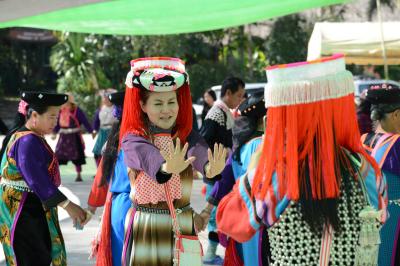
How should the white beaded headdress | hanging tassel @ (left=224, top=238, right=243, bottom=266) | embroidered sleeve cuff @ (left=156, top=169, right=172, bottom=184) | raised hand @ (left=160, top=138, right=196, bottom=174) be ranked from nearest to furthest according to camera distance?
raised hand @ (left=160, top=138, right=196, bottom=174) → embroidered sleeve cuff @ (left=156, top=169, right=172, bottom=184) → the white beaded headdress → hanging tassel @ (left=224, top=238, right=243, bottom=266)

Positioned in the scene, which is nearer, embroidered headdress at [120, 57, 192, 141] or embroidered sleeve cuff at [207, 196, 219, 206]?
embroidered headdress at [120, 57, 192, 141]

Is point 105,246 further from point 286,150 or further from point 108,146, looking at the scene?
point 286,150

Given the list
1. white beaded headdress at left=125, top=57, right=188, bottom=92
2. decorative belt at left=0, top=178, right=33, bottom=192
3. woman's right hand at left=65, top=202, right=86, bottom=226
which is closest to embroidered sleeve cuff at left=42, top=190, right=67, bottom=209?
woman's right hand at left=65, top=202, right=86, bottom=226

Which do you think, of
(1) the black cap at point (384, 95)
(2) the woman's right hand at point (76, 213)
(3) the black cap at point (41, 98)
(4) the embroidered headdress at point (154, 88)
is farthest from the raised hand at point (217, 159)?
(1) the black cap at point (384, 95)

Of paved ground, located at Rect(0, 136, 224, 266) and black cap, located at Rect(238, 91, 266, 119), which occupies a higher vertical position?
black cap, located at Rect(238, 91, 266, 119)

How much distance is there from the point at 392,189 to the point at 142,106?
1.91 m

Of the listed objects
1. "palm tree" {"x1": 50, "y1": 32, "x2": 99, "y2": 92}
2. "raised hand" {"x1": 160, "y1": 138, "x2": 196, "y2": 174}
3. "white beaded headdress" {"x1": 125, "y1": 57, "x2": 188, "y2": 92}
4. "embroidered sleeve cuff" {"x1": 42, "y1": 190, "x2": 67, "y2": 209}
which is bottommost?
"embroidered sleeve cuff" {"x1": 42, "y1": 190, "x2": 67, "y2": 209}

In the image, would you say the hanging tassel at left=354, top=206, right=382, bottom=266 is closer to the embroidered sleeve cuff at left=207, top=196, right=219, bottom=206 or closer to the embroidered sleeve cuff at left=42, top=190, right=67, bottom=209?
the embroidered sleeve cuff at left=207, top=196, right=219, bottom=206

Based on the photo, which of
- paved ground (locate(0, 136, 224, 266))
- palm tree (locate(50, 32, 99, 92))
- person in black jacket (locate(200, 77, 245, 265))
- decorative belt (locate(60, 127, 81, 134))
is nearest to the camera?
person in black jacket (locate(200, 77, 245, 265))

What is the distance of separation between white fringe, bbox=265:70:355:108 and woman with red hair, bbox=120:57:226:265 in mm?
1223

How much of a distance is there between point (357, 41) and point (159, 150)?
868 centimetres

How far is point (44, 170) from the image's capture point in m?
5.39

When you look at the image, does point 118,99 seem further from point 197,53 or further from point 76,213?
point 197,53

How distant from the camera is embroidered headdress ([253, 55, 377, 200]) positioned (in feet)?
10.8
